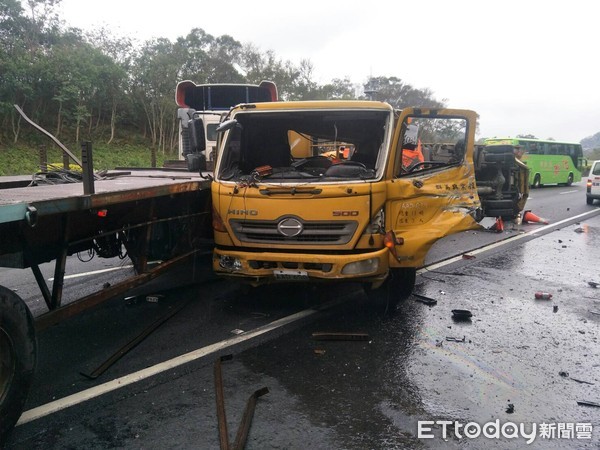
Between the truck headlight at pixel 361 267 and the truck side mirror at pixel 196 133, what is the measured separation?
2242 mm

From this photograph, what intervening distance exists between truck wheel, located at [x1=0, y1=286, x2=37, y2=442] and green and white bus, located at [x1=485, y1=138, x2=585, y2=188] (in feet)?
84.8

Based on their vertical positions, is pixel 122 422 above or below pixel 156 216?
below

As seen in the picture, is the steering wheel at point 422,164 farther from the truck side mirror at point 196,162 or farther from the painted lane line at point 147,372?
the truck side mirror at point 196,162

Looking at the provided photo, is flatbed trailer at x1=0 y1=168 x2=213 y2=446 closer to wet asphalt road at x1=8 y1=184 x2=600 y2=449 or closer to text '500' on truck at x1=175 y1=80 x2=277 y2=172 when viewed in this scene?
wet asphalt road at x1=8 y1=184 x2=600 y2=449

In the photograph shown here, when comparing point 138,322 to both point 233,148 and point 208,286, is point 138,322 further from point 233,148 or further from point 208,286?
point 233,148

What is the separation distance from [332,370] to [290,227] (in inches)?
57.8

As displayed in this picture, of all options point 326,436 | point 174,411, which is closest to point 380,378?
point 326,436

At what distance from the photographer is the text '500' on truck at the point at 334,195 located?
4715 millimetres

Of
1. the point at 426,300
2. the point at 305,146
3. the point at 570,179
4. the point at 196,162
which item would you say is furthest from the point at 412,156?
the point at 570,179

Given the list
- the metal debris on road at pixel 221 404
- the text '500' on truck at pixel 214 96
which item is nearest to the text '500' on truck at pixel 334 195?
the metal debris on road at pixel 221 404

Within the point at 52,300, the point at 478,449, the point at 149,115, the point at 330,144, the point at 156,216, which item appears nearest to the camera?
the point at 478,449

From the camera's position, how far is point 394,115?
5184 millimetres

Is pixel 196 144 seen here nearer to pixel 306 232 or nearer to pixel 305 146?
pixel 305 146

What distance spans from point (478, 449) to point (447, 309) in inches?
109
